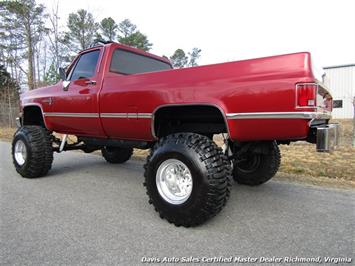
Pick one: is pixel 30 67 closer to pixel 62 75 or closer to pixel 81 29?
pixel 81 29

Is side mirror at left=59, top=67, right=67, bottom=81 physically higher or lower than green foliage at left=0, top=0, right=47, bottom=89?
lower

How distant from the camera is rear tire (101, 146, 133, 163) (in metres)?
6.78

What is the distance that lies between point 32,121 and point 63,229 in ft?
12.2

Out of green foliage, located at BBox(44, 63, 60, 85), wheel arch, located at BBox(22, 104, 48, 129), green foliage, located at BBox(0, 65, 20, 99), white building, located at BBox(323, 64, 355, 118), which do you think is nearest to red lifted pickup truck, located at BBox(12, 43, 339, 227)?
wheel arch, located at BBox(22, 104, 48, 129)

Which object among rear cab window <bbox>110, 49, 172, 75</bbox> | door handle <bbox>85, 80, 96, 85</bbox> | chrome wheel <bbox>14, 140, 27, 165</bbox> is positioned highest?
rear cab window <bbox>110, 49, 172, 75</bbox>

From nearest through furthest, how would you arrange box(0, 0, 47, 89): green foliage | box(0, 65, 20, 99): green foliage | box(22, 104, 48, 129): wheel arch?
box(22, 104, 48, 129): wheel arch → box(0, 0, 47, 89): green foliage → box(0, 65, 20, 99): green foliage

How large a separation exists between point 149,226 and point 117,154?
12.1ft

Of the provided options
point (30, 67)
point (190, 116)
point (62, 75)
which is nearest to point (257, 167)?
point (190, 116)

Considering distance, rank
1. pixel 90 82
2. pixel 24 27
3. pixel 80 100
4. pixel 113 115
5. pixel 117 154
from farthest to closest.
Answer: pixel 24 27 → pixel 117 154 → pixel 80 100 → pixel 90 82 → pixel 113 115

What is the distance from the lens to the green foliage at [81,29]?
2773 centimetres

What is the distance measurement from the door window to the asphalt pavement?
1.79 metres

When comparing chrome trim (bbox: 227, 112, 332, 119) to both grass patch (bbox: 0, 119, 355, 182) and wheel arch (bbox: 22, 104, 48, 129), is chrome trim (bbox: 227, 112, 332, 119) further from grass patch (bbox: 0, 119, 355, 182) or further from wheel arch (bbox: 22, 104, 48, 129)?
wheel arch (bbox: 22, 104, 48, 129)

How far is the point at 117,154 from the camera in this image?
22.2 feet

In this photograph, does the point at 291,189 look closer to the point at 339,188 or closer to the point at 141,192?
the point at 339,188
